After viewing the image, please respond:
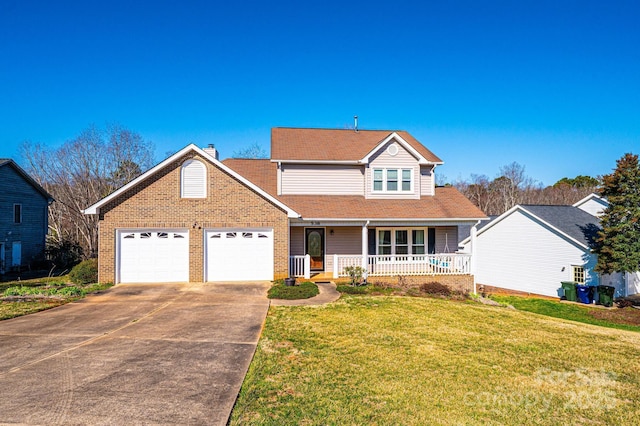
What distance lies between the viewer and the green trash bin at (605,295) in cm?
1877

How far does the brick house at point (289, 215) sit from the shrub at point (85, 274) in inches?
41.9

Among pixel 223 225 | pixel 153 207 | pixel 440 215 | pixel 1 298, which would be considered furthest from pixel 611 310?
pixel 1 298

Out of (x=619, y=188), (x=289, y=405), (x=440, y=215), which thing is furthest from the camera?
(x=619, y=188)

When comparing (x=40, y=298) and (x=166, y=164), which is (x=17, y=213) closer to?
(x=40, y=298)

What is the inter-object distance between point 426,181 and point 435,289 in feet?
22.3

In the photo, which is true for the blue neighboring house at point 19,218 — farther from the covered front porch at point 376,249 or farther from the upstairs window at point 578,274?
the upstairs window at point 578,274

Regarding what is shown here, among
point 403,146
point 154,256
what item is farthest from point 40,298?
point 403,146

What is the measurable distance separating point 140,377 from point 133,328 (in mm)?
3390

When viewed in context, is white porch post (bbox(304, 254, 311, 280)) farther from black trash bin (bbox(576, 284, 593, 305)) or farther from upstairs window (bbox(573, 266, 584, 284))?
upstairs window (bbox(573, 266, 584, 284))

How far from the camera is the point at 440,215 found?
56.4 feet

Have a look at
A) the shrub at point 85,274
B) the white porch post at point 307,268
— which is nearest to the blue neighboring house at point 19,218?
the shrub at point 85,274

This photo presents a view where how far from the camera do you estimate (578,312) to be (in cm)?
1688

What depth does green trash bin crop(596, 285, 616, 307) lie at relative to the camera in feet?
61.6

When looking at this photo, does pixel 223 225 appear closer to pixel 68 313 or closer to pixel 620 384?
pixel 68 313
